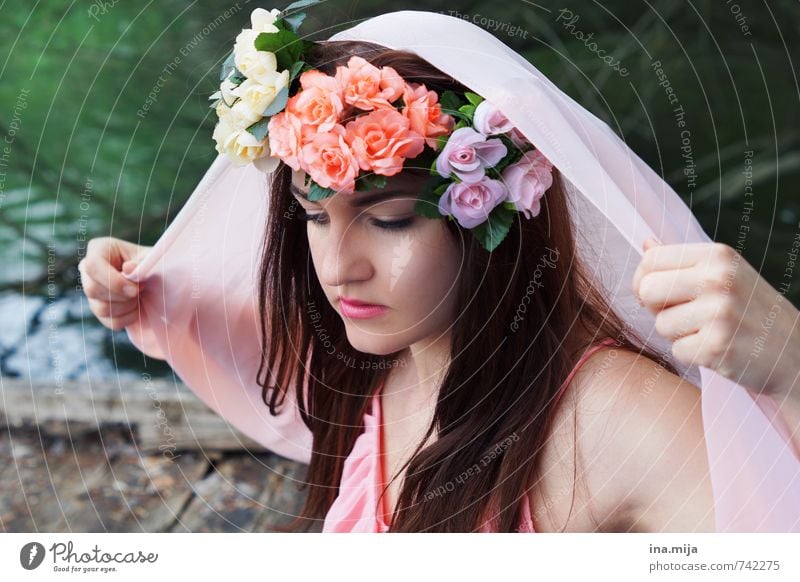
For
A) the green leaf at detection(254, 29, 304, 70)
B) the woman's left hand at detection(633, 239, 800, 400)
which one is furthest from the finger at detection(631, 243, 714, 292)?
the green leaf at detection(254, 29, 304, 70)

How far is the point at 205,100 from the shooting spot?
1291 mm

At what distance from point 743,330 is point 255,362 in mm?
628

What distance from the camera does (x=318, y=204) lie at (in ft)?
2.72

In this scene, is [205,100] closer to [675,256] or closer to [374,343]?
[374,343]

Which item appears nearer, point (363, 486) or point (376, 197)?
point (376, 197)

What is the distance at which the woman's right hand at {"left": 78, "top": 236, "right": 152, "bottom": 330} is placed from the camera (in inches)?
39.6

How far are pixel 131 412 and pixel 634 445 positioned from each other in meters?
0.89

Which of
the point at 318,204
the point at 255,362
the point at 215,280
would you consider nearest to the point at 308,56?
the point at 318,204

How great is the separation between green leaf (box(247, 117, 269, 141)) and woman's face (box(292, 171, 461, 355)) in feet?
0.14

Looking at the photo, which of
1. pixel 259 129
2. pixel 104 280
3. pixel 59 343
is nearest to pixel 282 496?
pixel 59 343

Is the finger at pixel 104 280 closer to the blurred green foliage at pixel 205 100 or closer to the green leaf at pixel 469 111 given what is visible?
the blurred green foliage at pixel 205 100

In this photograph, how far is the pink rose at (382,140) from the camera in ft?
2.53

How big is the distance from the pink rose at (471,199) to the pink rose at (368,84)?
0.09m
